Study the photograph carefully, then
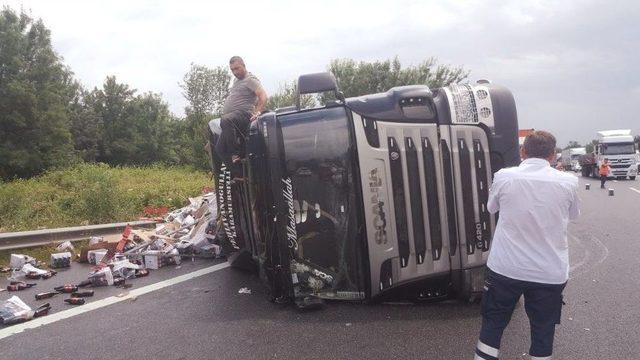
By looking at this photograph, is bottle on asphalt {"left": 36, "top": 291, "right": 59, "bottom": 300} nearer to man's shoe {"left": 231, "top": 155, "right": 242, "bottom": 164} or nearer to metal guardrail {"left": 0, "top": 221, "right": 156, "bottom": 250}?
metal guardrail {"left": 0, "top": 221, "right": 156, "bottom": 250}

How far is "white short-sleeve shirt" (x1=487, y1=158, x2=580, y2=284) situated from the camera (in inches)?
117

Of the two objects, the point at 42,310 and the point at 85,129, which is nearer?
the point at 42,310

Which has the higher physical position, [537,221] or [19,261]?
[537,221]

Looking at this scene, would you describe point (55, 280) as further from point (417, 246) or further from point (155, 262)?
point (417, 246)

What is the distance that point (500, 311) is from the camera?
3.08 metres

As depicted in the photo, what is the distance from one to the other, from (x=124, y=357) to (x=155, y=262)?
10.00 feet

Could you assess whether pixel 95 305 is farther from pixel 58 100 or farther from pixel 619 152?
pixel 58 100

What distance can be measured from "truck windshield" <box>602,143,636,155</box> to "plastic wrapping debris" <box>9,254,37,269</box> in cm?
3006

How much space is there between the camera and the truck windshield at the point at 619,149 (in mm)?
28859

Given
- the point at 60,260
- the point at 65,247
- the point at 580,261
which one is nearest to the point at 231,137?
the point at 60,260

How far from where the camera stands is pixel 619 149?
28953 millimetres

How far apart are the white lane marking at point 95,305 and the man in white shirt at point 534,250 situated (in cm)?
363

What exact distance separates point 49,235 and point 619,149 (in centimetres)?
2994

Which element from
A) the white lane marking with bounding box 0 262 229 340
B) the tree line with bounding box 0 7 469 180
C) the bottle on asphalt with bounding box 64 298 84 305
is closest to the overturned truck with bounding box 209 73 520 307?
the white lane marking with bounding box 0 262 229 340
